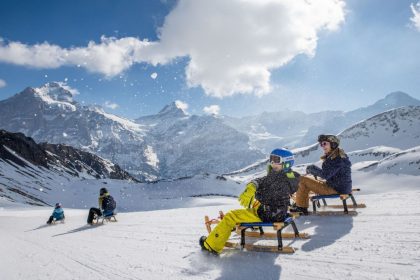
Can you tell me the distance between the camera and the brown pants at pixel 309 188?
995cm

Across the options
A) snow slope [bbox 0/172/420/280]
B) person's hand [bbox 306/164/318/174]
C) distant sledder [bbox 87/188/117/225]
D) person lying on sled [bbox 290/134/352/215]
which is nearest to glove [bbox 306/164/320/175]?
person's hand [bbox 306/164/318/174]

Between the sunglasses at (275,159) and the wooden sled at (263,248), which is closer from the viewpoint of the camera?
the wooden sled at (263,248)

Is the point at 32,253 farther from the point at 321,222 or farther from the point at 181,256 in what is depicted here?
the point at 321,222

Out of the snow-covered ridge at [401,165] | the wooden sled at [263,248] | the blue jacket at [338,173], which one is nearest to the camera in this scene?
the wooden sled at [263,248]

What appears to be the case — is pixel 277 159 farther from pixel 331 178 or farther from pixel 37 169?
pixel 37 169

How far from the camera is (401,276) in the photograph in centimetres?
509

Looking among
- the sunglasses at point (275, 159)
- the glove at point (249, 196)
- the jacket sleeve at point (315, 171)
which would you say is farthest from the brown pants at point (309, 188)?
the glove at point (249, 196)

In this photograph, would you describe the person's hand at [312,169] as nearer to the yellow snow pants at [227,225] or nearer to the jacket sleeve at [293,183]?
the jacket sleeve at [293,183]

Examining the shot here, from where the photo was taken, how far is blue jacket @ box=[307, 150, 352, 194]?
32.4 ft

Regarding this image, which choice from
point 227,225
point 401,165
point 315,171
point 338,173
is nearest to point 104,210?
point 315,171

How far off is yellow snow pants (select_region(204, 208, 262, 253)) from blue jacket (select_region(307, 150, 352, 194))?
358cm

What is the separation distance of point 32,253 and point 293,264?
303 inches

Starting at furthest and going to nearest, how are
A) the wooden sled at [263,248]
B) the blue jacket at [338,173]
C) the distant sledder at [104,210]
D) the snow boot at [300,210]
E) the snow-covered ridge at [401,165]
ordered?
the snow-covered ridge at [401,165] < the distant sledder at [104,210] < the snow boot at [300,210] < the blue jacket at [338,173] < the wooden sled at [263,248]

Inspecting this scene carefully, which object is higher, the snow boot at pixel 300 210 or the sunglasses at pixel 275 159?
the sunglasses at pixel 275 159
